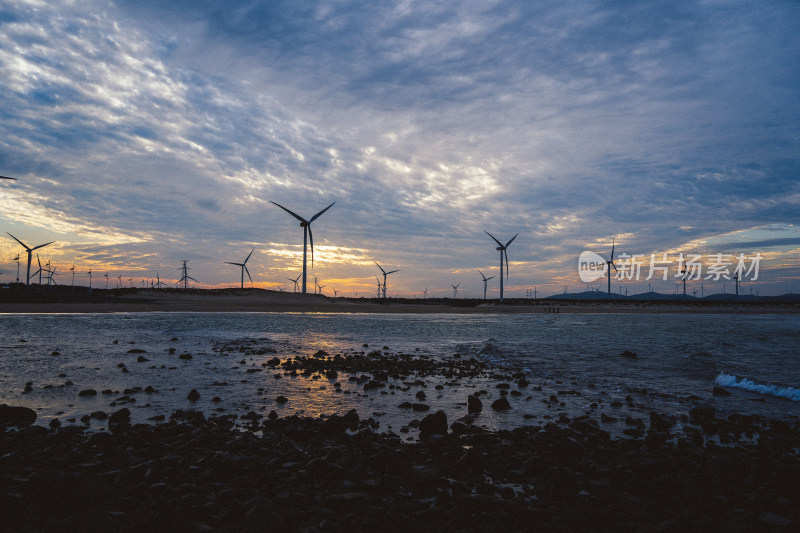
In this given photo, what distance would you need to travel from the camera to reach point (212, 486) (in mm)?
6199

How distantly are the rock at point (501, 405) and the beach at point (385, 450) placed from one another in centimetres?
6

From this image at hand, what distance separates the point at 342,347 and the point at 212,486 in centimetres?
2007

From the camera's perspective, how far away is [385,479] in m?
6.66

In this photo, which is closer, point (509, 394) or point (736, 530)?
point (736, 530)

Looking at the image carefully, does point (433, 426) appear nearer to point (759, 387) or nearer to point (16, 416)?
point (16, 416)

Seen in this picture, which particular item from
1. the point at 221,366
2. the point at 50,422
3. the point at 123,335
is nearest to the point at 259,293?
the point at 123,335

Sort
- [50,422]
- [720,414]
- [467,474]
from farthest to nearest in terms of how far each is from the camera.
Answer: [720,414], [50,422], [467,474]

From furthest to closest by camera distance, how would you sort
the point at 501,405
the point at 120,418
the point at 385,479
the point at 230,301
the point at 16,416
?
the point at 230,301
the point at 501,405
the point at 16,416
the point at 120,418
the point at 385,479

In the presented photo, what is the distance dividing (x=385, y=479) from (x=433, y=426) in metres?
2.82

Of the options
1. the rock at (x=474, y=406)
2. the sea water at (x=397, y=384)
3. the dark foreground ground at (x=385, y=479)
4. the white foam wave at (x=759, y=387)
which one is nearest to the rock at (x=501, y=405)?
the sea water at (x=397, y=384)

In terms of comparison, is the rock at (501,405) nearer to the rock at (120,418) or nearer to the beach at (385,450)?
the beach at (385,450)

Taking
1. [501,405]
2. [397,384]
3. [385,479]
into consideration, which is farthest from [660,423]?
[397,384]

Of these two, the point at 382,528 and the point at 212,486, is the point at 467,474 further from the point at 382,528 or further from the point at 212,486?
the point at 212,486

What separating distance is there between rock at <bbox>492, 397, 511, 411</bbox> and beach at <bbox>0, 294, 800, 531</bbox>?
6cm
